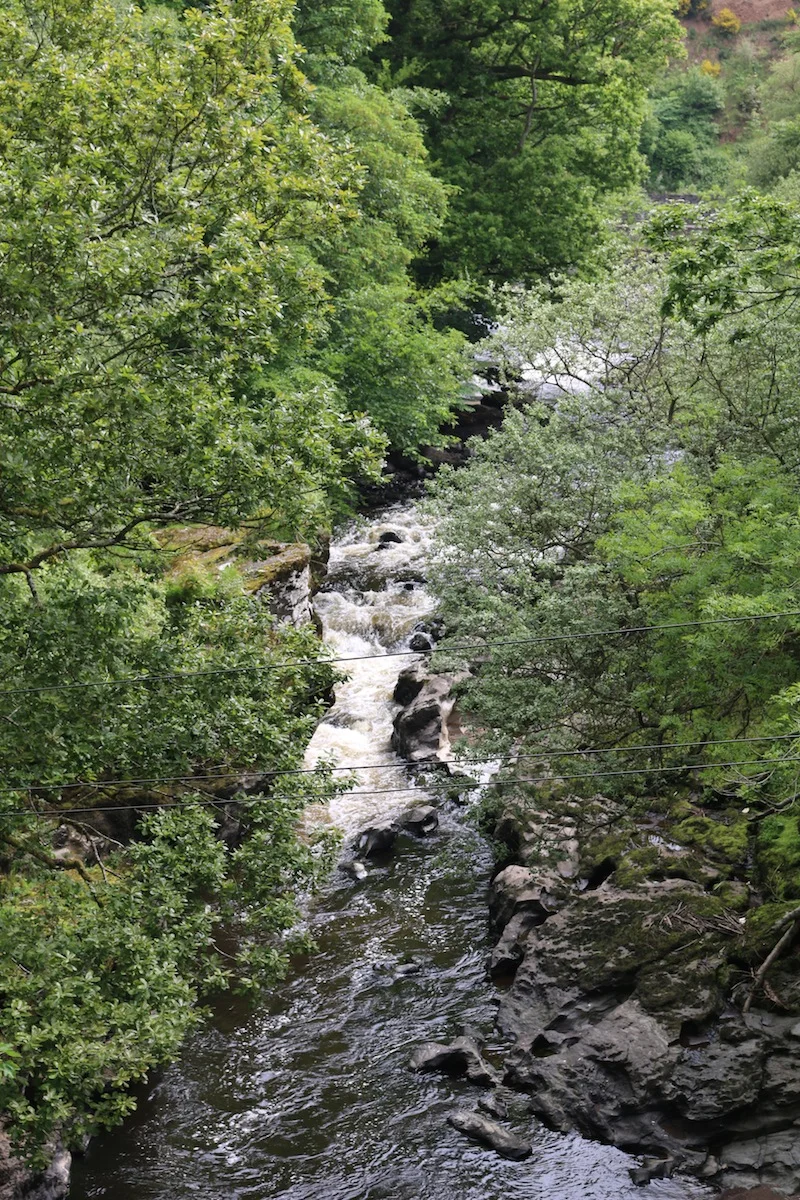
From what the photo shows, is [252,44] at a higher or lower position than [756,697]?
higher

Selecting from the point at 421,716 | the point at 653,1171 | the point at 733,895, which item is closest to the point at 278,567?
the point at 421,716

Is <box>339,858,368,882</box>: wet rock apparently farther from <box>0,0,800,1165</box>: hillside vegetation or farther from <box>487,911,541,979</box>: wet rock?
<box>487,911,541,979</box>: wet rock

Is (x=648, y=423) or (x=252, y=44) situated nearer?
(x=252, y=44)

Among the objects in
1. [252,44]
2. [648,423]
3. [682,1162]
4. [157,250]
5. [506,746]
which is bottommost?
[682,1162]

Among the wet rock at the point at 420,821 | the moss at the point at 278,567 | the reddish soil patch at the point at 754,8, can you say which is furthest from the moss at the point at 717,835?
the reddish soil patch at the point at 754,8

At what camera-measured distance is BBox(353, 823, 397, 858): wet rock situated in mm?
16719

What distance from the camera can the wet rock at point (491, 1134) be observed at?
34.9 feet

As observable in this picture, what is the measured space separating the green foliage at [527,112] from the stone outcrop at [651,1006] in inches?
827

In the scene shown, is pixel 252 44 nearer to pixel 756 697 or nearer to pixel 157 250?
pixel 157 250

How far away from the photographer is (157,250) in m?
9.19

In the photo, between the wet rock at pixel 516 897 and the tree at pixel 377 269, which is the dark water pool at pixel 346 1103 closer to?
Answer: the wet rock at pixel 516 897

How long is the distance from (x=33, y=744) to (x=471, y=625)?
240 inches

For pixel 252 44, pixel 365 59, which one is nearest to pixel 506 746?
pixel 252 44

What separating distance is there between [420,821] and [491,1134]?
22.0 ft
